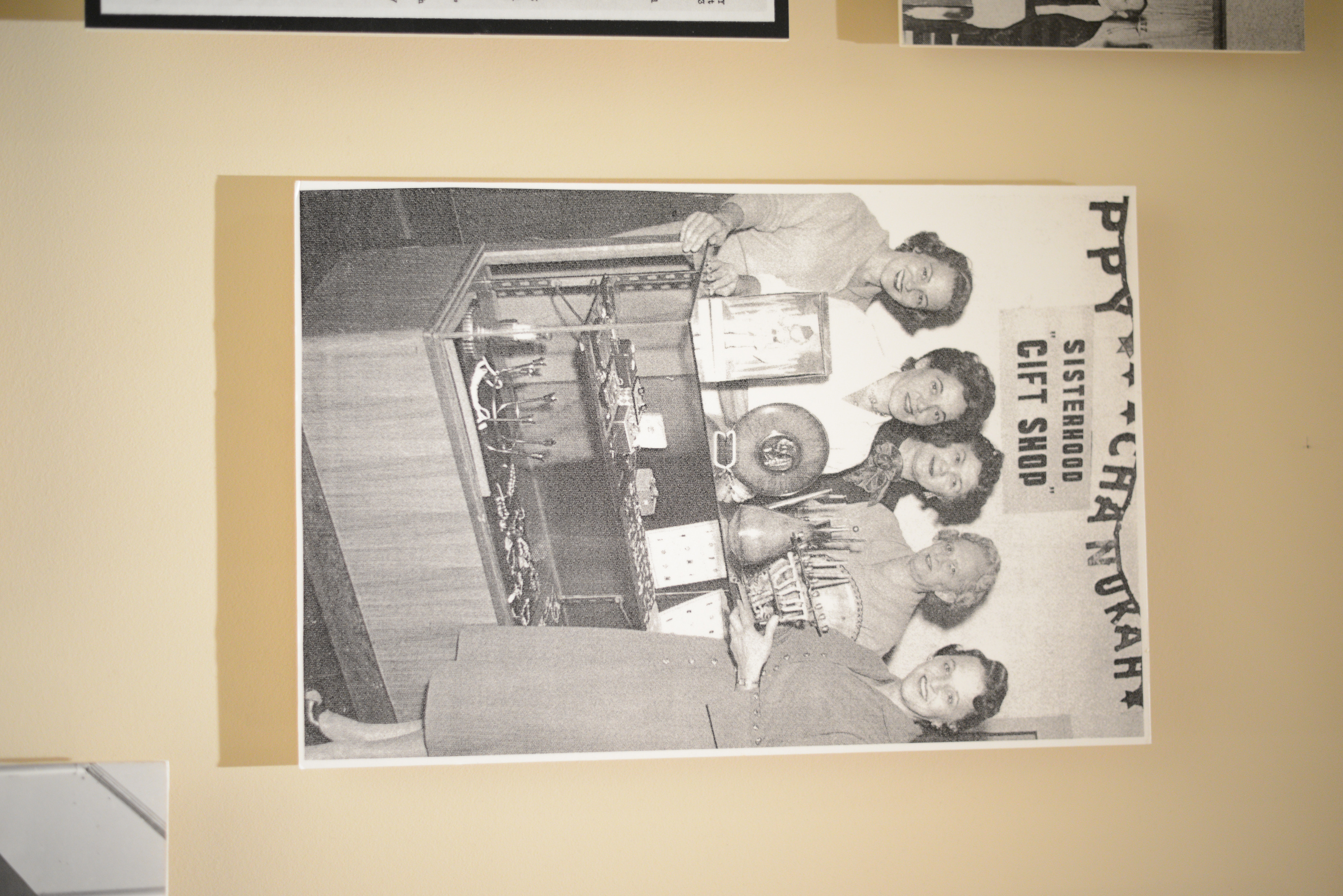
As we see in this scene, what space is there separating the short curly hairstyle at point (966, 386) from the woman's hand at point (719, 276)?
1.02 ft

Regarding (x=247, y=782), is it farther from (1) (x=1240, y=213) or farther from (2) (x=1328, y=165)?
(2) (x=1328, y=165)

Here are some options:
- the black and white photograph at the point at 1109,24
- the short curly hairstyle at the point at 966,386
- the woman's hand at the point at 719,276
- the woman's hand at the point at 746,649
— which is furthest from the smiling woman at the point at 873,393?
the black and white photograph at the point at 1109,24

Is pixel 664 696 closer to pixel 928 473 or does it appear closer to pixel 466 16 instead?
pixel 928 473

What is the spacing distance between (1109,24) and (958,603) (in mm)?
997

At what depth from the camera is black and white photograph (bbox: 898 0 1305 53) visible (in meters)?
1.44

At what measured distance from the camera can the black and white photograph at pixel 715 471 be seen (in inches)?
53.9

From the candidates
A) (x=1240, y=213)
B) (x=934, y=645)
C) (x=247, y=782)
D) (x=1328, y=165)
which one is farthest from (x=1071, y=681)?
(x=247, y=782)

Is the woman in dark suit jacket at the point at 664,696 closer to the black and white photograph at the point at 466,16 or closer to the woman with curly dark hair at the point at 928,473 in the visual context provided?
the woman with curly dark hair at the point at 928,473

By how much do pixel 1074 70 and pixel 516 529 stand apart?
3.98ft

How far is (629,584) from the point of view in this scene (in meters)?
1.39

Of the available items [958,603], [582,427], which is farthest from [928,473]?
[582,427]

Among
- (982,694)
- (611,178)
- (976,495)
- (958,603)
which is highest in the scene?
(611,178)

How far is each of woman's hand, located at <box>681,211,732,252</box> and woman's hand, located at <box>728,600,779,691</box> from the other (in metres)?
0.59

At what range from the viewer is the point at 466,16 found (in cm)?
140
